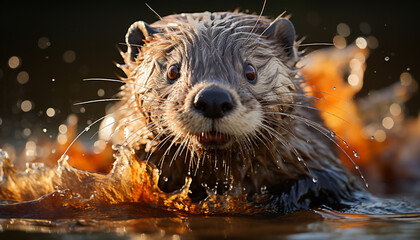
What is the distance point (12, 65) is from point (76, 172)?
4357 mm

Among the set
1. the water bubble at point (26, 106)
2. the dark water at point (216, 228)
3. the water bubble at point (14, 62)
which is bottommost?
the dark water at point (216, 228)

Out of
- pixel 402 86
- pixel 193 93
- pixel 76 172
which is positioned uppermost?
pixel 402 86

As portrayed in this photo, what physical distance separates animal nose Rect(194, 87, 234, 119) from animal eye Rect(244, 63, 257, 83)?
40 centimetres

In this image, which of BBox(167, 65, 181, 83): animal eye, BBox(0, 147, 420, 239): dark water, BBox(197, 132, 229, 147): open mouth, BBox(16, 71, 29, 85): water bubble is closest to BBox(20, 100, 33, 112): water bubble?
BBox(16, 71, 29, 85): water bubble

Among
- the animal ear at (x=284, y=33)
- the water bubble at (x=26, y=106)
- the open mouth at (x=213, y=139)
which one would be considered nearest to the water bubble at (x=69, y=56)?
the water bubble at (x=26, y=106)

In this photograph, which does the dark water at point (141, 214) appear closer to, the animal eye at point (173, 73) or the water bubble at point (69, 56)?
the animal eye at point (173, 73)

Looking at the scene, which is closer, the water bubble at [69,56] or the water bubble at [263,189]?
the water bubble at [263,189]

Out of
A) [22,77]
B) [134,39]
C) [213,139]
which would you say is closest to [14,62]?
[22,77]

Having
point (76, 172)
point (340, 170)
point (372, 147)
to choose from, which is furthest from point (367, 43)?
point (76, 172)

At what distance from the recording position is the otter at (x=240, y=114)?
269 centimetres

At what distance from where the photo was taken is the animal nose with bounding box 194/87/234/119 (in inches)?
95.0

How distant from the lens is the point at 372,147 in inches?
200

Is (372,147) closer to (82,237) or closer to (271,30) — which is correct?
(271,30)

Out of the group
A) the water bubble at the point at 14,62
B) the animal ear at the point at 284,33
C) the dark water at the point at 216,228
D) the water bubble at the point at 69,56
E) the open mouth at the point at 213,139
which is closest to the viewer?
the dark water at the point at 216,228
